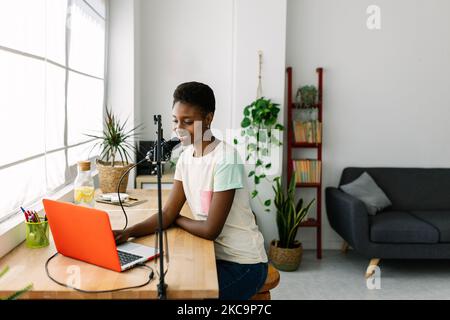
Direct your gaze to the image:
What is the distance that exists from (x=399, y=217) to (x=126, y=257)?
2722 millimetres

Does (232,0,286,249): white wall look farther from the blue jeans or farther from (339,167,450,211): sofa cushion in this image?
the blue jeans

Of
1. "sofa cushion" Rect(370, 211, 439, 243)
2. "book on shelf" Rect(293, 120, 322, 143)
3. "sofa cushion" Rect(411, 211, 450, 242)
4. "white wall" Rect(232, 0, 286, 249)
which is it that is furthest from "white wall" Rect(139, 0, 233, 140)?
"sofa cushion" Rect(411, 211, 450, 242)

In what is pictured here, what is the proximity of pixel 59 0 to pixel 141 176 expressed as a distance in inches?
60.0

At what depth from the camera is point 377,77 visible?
13.8 feet

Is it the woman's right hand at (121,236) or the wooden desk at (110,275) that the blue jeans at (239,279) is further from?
the woman's right hand at (121,236)

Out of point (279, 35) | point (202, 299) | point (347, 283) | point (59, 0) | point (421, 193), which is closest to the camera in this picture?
point (202, 299)

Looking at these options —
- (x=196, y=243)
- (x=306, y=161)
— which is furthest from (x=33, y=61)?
(x=306, y=161)

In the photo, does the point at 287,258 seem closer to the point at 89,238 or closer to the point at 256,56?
the point at 256,56

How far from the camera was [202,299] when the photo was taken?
1.34 m

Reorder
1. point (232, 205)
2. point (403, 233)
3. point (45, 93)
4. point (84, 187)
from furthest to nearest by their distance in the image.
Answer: point (403, 233)
point (45, 93)
point (84, 187)
point (232, 205)

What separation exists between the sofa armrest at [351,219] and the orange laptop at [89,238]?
7.23 feet

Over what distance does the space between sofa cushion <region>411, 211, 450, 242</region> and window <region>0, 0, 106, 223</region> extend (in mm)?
2595

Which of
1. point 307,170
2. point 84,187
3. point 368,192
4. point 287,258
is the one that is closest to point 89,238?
point 84,187

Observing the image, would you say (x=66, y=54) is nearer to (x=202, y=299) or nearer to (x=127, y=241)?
(x=127, y=241)
